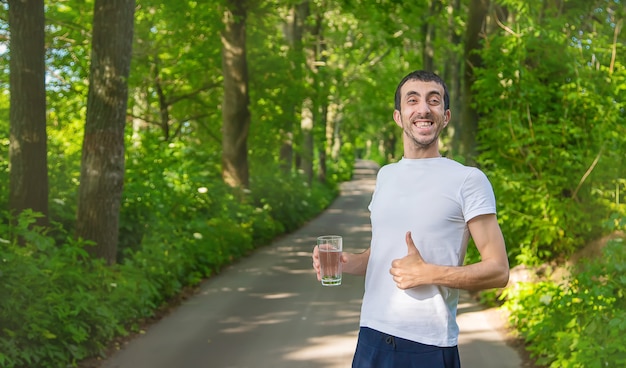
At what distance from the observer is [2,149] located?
1217 centimetres

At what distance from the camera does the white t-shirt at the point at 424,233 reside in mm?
3369

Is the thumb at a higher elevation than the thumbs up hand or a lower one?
higher

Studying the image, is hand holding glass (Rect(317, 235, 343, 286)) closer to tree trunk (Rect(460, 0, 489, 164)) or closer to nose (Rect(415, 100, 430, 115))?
nose (Rect(415, 100, 430, 115))

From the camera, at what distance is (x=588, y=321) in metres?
7.52

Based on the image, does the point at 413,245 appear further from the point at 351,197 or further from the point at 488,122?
the point at 351,197

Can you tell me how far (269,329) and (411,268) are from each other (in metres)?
7.49

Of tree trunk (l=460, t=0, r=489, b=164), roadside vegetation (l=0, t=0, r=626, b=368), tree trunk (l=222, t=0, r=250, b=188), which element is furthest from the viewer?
tree trunk (l=222, t=0, r=250, b=188)

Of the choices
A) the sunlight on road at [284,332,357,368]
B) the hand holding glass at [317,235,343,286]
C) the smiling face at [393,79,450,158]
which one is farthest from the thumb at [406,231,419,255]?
the sunlight on road at [284,332,357,368]

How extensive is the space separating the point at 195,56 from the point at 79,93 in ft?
11.6

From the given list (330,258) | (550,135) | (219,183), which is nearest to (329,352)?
(550,135)

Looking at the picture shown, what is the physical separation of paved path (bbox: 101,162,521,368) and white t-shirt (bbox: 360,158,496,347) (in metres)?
5.42

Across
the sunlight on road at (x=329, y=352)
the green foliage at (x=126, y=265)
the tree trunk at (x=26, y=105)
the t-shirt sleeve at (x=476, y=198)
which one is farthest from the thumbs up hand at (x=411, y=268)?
the tree trunk at (x=26, y=105)

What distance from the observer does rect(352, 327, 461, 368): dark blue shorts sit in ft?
11.4

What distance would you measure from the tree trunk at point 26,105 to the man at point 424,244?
799cm
